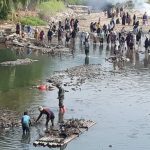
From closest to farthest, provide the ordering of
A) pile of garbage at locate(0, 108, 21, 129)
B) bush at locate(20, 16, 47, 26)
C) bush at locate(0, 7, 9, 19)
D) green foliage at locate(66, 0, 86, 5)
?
1. pile of garbage at locate(0, 108, 21, 129)
2. bush at locate(0, 7, 9, 19)
3. bush at locate(20, 16, 47, 26)
4. green foliage at locate(66, 0, 86, 5)

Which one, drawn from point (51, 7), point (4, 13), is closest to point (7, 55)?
point (4, 13)

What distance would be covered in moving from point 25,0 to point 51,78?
2545cm

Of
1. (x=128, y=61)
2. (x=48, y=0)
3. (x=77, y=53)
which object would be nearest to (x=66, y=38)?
(x=77, y=53)

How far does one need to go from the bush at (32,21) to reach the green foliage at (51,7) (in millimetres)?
4820

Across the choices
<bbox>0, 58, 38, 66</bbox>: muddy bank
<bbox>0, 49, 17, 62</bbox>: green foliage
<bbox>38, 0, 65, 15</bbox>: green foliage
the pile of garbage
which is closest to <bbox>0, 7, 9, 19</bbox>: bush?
<bbox>38, 0, 65, 15</bbox>: green foliage

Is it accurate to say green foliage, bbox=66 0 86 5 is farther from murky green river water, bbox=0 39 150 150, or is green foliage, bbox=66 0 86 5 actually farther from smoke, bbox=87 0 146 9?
murky green river water, bbox=0 39 150 150

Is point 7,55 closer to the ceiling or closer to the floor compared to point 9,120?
closer to the floor

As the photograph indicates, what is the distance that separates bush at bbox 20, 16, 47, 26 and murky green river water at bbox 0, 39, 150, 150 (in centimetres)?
1827

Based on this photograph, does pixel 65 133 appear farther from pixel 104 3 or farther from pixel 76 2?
pixel 76 2

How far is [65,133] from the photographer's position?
2802cm

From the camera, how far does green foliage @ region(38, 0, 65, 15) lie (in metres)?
80.7

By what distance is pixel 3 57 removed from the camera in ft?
166

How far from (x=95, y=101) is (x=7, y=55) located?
57.7ft

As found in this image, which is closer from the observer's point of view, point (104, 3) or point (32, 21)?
point (32, 21)
